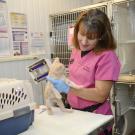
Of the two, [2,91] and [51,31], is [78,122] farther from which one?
[51,31]

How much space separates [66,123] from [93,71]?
357 mm

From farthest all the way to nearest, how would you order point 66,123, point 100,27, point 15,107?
1. point 100,27
2. point 66,123
3. point 15,107

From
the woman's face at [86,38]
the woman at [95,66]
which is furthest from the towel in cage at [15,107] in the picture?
the woman's face at [86,38]

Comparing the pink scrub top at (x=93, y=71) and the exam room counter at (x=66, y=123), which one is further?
the pink scrub top at (x=93, y=71)

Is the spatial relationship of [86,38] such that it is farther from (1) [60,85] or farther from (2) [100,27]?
(1) [60,85]

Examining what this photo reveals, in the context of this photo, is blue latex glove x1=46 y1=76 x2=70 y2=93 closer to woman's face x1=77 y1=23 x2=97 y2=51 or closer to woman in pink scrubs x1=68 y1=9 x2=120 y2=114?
woman in pink scrubs x1=68 y1=9 x2=120 y2=114

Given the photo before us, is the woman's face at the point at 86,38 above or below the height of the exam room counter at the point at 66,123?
above

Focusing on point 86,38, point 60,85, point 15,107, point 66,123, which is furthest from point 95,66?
point 15,107

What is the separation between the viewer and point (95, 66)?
1327mm

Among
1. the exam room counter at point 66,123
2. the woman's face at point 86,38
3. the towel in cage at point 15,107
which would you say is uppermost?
the woman's face at point 86,38

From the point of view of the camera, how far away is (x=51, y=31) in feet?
7.81

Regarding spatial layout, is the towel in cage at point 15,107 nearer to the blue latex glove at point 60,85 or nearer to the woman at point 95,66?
the blue latex glove at point 60,85

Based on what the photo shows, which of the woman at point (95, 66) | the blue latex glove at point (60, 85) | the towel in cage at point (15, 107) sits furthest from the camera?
the woman at point (95, 66)

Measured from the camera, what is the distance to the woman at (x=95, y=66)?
4.18 ft
